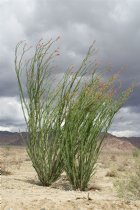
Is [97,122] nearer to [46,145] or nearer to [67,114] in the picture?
[67,114]

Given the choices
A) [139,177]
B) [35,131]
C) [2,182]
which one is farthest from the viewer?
[35,131]

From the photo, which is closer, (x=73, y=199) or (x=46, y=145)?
(x=73, y=199)

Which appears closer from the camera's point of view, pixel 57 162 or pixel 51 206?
pixel 51 206

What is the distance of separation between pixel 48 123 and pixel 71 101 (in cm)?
87

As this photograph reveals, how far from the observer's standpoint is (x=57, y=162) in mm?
12305

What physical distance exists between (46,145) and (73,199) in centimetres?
422

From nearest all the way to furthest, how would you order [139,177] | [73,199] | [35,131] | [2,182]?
[73,199] → [139,177] → [2,182] → [35,131]

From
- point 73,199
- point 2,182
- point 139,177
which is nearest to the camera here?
point 73,199

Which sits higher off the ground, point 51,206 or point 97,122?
point 97,122

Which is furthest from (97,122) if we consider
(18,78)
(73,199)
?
(73,199)

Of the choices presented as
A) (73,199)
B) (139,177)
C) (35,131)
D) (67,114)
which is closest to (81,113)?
(67,114)

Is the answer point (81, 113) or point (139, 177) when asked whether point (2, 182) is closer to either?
point (81, 113)

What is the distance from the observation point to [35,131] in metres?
12.3

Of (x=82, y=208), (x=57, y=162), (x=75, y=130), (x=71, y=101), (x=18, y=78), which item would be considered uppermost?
(x=18, y=78)
